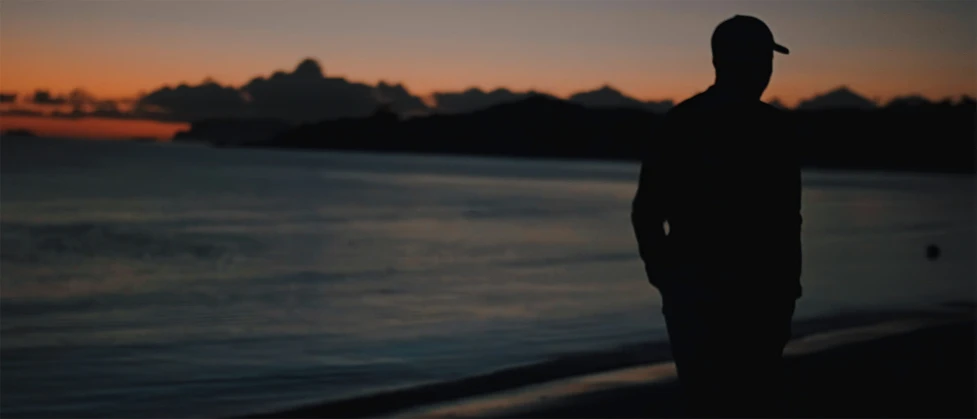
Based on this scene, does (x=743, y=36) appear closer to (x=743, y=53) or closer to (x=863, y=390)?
(x=743, y=53)

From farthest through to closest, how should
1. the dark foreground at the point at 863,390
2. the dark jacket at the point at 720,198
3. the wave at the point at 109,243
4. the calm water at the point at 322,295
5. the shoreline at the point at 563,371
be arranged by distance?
the wave at the point at 109,243 → the calm water at the point at 322,295 → the shoreline at the point at 563,371 → the dark foreground at the point at 863,390 → the dark jacket at the point at 720,198

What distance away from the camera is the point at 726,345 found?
12.0 ft

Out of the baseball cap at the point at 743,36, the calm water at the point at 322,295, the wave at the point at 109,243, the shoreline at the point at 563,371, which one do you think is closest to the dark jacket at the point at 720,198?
the baseball cap at the point at 743,36

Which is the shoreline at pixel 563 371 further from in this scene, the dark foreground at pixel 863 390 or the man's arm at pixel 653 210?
the man's arm at pixel 653 210

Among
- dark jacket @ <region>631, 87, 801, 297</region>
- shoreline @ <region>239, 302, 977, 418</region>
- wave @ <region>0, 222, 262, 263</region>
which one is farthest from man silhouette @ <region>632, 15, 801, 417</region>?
wave @ <region>0, 222, 262, 263</region>

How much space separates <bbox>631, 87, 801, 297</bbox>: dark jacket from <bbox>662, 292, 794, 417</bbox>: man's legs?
6cm

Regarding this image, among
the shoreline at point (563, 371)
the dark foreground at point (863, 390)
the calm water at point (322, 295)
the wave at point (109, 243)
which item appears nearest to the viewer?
the dark foreground at point (863, 390)

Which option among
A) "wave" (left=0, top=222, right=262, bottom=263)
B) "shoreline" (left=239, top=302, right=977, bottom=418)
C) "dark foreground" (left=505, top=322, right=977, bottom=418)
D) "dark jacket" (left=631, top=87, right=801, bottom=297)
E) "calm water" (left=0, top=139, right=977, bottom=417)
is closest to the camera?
"dark jacket" (left=631, top=87, right=801, bottom=297)

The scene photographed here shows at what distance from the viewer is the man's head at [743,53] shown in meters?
3.64

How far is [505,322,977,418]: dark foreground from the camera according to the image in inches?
322

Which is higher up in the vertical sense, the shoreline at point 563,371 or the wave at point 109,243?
the shoreline at point 563,371

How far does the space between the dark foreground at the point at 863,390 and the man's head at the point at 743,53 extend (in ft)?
15.6

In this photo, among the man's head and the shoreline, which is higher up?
the man's head

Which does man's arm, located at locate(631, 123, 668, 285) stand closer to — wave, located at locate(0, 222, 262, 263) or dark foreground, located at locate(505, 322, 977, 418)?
dark foreground, located at locate(505, 322, 977, 418)
